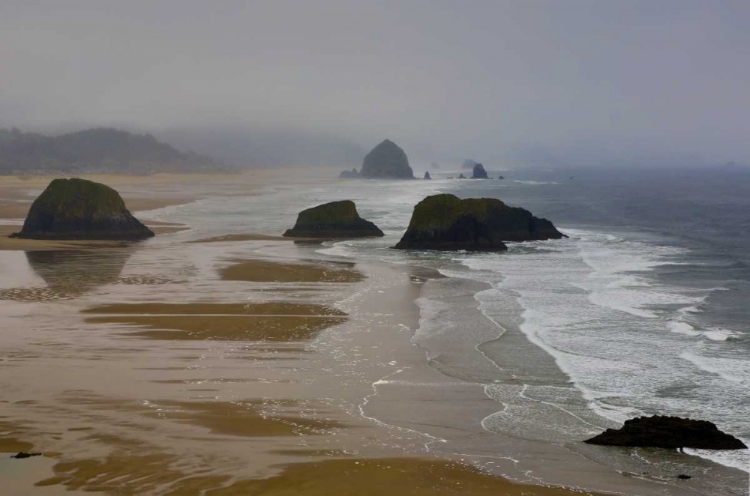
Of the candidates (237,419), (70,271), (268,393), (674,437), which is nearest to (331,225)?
(70,271)

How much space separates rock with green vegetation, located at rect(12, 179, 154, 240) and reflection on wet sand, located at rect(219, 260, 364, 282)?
48.8ft

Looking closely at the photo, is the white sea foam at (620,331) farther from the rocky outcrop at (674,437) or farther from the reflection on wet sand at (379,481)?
the reflection on wet sand at (379,481)

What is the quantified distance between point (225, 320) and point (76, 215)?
30.3 metres

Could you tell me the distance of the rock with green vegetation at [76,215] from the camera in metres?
53.5

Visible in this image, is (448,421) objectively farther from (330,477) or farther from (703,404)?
(703,404)

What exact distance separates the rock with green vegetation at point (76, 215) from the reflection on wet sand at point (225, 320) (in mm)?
25860

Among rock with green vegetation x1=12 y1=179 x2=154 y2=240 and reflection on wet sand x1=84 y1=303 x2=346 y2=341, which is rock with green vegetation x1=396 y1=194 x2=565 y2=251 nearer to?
rock with green vegetation x1=12 y1=179 x2=154 y2=240

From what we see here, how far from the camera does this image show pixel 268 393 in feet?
61.6

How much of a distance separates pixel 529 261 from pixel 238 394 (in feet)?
94.4

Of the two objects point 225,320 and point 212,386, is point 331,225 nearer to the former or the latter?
point 225,320

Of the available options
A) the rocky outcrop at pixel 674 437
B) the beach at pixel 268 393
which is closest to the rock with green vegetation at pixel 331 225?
the beach at pixel 268 393

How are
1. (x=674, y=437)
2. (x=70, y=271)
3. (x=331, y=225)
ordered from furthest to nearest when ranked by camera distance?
(x=331, y=225) < (x=70, y=271) < (x=674, y=437)

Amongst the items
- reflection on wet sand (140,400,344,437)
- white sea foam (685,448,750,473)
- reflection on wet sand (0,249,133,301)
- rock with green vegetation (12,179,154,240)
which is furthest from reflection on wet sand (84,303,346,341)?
rock with green vegetation (12,179,154,240)

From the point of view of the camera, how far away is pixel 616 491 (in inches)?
526
